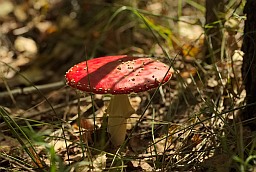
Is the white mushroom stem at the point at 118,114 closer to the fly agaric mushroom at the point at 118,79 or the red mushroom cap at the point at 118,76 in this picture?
the fly agaric mushroom at the point at 118,79

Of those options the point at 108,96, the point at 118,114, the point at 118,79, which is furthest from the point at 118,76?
the point at 108,96

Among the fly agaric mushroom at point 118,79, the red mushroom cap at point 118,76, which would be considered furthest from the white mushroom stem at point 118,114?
the red mushroom cap at point 118,76

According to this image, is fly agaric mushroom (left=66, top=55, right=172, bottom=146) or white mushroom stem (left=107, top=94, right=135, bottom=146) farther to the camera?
white mushroom stem (left=107, top=94, right=135, bottom=146)

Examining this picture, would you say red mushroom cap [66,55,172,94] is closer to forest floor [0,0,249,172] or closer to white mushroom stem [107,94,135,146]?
forest floor [0,0,249,172]

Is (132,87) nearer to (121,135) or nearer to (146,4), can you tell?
(121,135)

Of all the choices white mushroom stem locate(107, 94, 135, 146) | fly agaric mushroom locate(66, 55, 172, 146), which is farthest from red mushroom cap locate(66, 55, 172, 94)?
white mushroom stem locate(107, 94, 135, 146)

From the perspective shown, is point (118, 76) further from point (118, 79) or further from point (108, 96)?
point (108, 96)
